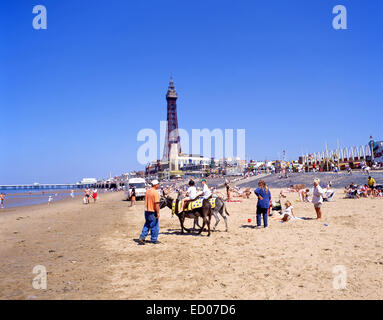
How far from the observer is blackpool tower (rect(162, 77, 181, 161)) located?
525 feet

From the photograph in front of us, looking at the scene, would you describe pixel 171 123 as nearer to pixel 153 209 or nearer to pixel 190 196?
pixel 190 196

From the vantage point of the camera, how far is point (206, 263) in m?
6.88

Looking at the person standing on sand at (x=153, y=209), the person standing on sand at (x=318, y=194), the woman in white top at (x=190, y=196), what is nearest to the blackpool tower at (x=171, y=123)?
the person standing on sand at (x=318, y=194)

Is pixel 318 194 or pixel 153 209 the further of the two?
pixel 318 194

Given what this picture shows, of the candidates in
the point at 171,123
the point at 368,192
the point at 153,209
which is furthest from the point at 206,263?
the point at 171,123

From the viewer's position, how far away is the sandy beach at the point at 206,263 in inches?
199

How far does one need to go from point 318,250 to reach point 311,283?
2613 mm

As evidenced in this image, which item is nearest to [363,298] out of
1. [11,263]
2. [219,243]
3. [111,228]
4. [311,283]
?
[311,283]

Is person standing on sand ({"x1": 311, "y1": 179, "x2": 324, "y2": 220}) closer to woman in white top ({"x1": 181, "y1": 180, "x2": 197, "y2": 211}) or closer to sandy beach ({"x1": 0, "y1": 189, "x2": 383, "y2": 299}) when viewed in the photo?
sandy beach ({"x1": 0, "y1": 189, "x2": 383, "y2": 299})

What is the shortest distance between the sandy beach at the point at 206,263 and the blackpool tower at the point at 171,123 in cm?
15037

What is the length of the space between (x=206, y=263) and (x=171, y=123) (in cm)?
15548

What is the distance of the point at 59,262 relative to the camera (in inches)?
291

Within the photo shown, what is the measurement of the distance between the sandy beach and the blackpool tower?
150373 mm
